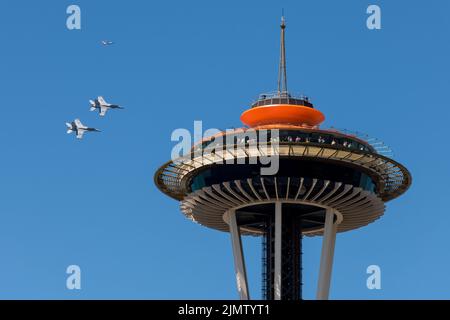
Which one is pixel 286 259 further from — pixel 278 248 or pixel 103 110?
pixel 103 110

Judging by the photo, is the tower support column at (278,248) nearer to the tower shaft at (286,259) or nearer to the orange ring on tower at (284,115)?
the tower shaft at (286,259)

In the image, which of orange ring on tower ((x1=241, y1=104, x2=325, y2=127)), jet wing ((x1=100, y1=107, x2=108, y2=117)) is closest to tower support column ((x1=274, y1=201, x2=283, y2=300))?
orange ring on tower ((x1=241, y1=104, x2=325, y2=127))

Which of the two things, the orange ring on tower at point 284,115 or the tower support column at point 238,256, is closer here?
the orange ring on tower at point 284,115

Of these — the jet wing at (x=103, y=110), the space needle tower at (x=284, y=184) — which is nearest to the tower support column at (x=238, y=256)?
the space needle tower at (x=284, y=184)

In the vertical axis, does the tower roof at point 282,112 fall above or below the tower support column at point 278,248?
above
